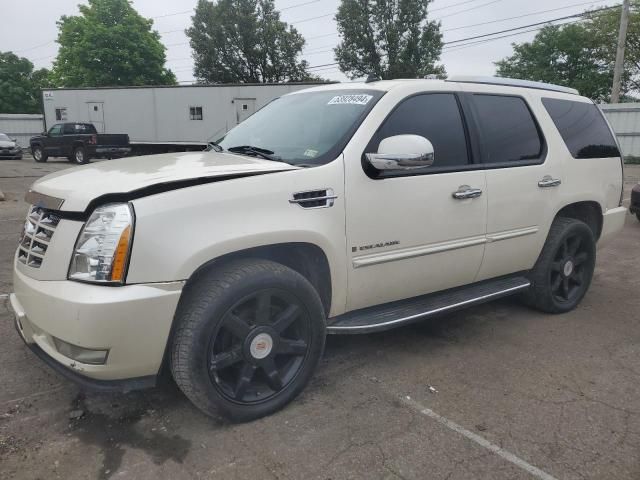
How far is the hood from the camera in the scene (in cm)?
242

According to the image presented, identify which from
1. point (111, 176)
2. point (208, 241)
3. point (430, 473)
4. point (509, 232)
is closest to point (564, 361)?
point (509, 232)

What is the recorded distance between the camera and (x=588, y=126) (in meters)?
4.59

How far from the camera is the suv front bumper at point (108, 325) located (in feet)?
7.49

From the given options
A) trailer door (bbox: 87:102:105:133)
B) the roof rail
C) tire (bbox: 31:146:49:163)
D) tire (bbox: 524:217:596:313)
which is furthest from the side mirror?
trailer door (bbox: 87:102:105:133)

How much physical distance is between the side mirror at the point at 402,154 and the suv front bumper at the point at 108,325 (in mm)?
1296

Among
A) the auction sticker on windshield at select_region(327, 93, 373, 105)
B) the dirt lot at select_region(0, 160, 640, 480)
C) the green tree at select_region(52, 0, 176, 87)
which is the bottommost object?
the dirt lot at select_region(0, 160, 640, 480)

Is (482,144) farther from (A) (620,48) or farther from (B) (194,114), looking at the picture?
(A) (620,48)

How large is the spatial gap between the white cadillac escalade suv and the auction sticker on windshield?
0.01m

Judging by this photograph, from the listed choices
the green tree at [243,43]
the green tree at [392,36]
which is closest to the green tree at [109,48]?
the green tree at [243,43]

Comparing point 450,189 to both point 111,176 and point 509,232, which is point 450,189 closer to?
point 509,232

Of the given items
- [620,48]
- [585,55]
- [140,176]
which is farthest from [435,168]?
[585,55]

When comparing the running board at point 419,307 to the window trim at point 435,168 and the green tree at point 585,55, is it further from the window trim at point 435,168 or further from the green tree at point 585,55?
the green tree at point 585,55

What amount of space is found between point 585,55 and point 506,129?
1653 inches

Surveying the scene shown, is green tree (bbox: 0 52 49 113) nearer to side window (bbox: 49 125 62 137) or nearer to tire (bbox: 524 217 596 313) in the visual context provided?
side window (bbox: 49 125 62 137)
